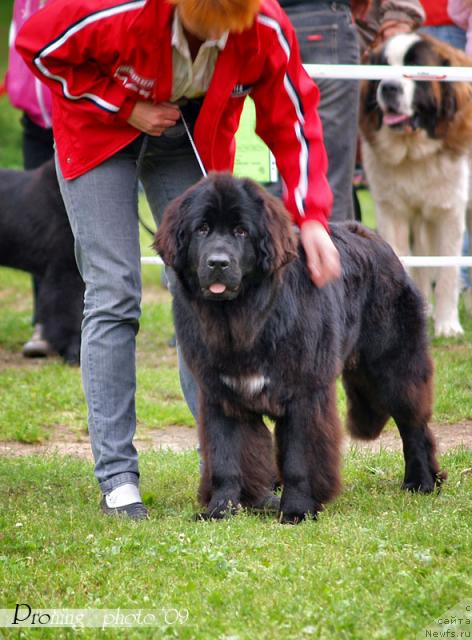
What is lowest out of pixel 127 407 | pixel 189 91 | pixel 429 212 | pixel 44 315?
pixel 44 315

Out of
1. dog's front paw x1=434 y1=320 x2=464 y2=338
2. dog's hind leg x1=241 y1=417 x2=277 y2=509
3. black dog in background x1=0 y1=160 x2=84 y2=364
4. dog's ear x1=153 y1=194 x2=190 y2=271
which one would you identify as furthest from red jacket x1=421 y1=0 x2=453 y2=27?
dog's hind leg x1=241 y1=417 x2=277 y2=509

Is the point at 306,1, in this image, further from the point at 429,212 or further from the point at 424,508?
the point at 424,508

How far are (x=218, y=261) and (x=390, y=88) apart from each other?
4.29 m

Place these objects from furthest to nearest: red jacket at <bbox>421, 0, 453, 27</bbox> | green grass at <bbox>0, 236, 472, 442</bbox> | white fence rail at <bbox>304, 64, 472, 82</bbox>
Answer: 1. red jacket at <bbox>421, 0, 453, 27</bbox>
2. white fence rail at <bbox>304, 64, 472, 82</bbox>
3. green grass at <bbox>0, 236, 472, 442</bbox>

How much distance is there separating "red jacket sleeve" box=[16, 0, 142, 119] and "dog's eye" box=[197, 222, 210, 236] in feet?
1.64

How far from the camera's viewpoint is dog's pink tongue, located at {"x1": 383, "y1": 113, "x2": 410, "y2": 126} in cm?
788

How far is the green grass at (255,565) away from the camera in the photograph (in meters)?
3.09

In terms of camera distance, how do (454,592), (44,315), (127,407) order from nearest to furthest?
(454,592), (127,407), (44,315)

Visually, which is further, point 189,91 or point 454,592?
point 189,91

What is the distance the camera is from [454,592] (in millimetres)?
3180

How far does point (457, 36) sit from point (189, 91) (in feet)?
16.8

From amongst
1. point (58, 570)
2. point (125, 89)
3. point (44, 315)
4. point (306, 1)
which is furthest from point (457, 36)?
point (58, 570)

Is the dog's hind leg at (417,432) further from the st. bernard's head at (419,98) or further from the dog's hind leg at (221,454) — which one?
the st. bernard's head at (419,98)

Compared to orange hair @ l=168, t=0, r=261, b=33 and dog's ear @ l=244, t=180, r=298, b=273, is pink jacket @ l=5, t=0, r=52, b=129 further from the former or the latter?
orange hair @ l=168, t=0, r=261, b=33
